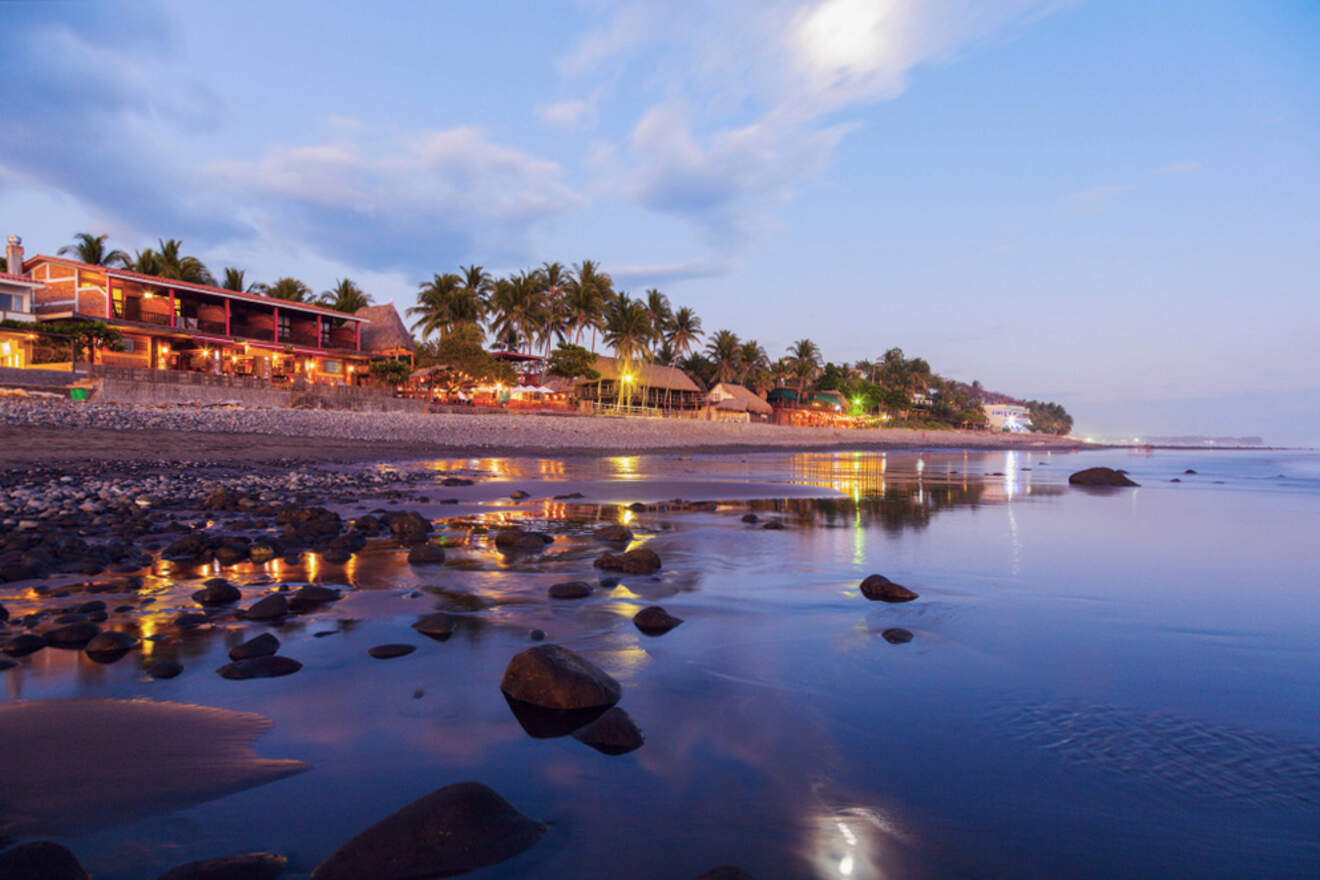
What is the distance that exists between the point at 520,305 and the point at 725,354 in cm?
3202

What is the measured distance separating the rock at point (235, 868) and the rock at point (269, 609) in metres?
3.05

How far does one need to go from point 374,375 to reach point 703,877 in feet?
177

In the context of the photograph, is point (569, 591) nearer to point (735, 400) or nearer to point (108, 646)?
point (108, 646)

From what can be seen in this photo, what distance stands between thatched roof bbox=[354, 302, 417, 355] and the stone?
54045 mm

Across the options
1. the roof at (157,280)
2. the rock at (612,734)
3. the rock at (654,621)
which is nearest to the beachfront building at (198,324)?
the roof at (157,280)

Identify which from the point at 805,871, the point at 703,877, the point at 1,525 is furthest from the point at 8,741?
the point at 1,525

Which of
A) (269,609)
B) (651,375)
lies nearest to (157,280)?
(651,375)

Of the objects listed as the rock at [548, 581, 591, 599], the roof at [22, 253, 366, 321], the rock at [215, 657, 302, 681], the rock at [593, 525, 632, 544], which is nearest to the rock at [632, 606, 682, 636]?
the rock at [548, 581, 591, 599]

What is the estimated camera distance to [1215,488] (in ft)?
68.1

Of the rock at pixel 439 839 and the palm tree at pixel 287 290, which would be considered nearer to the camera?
the rock at pixel 439 839

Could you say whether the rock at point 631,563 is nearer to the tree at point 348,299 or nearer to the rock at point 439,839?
the rock at point 439,839

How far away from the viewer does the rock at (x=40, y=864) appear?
6.18 ft

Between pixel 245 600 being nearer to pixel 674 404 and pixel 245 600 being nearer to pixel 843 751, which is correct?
pixel 843 751

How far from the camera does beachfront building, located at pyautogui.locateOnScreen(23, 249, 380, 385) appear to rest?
3875 cm
